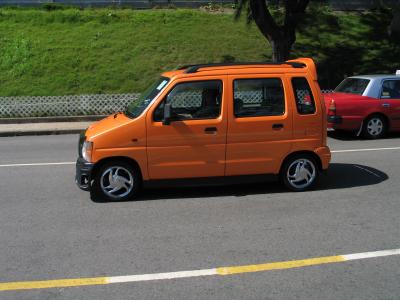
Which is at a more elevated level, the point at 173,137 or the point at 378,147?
the point at 173,137

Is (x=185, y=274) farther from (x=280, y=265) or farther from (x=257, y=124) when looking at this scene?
(x=257, y=124)

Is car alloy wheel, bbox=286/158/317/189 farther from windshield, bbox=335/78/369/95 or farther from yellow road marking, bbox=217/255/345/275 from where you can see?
windshield, bbox=335/78/369/95

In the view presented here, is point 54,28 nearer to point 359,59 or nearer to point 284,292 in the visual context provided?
point 359,59

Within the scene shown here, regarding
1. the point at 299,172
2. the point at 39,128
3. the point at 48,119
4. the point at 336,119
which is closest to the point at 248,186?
the point at 299,172

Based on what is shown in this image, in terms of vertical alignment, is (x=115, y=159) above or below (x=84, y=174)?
above

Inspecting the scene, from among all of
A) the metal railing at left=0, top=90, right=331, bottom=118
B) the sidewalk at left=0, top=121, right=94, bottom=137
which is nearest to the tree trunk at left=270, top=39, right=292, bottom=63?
the metal railing at left=0, top=90, right=331, bottom=118

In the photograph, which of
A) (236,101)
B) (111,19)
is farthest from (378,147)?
(111,19)

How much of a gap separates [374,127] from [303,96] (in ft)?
17.9

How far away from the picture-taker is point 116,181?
675cm

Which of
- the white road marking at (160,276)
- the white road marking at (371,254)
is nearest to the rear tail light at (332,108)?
the white road marking at (371,254)

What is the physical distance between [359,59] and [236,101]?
1603 cm

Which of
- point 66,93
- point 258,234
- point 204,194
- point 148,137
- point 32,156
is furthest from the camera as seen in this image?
point 66,93

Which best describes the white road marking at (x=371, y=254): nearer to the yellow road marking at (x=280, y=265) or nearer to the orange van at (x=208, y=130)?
the yellow road marking at (x=280, y=265)

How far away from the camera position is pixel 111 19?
76.2ft
